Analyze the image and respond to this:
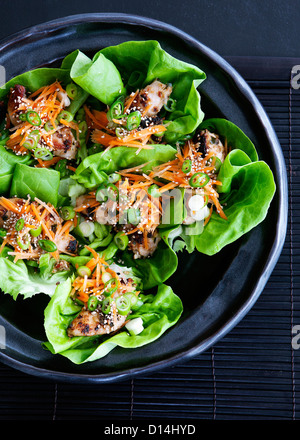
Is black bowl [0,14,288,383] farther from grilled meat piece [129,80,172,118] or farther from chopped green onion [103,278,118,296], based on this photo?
chopped green onion [103,278,118,296]

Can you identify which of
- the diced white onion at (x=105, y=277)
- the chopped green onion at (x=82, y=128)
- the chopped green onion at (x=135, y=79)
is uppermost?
the chopped green onion at (x=135, y=79)

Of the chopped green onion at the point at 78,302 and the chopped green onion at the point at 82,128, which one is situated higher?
the chopped green onion at the point at 82,128

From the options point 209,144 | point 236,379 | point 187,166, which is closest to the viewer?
point 187,166

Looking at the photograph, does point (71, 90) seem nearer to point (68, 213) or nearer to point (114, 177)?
point (114, 177)

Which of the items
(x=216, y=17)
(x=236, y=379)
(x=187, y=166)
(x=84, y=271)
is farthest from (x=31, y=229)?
(x=216, y=17)

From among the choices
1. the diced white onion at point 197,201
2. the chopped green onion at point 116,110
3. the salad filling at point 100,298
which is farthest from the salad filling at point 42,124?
the diced white onion at point 197,201

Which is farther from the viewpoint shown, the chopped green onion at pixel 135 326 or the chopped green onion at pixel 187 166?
the chopped green onion at pixel 135 326

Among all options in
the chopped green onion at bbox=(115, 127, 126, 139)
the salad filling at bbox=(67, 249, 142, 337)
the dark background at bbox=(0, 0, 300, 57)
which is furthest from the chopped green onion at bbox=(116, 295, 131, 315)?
the dark background at bbox=(0, 0, 300, 57)

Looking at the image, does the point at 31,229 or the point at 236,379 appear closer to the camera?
the point at 31,229

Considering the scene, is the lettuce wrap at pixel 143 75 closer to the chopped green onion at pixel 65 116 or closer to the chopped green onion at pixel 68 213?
the chopped green onion at pixel 65 116
